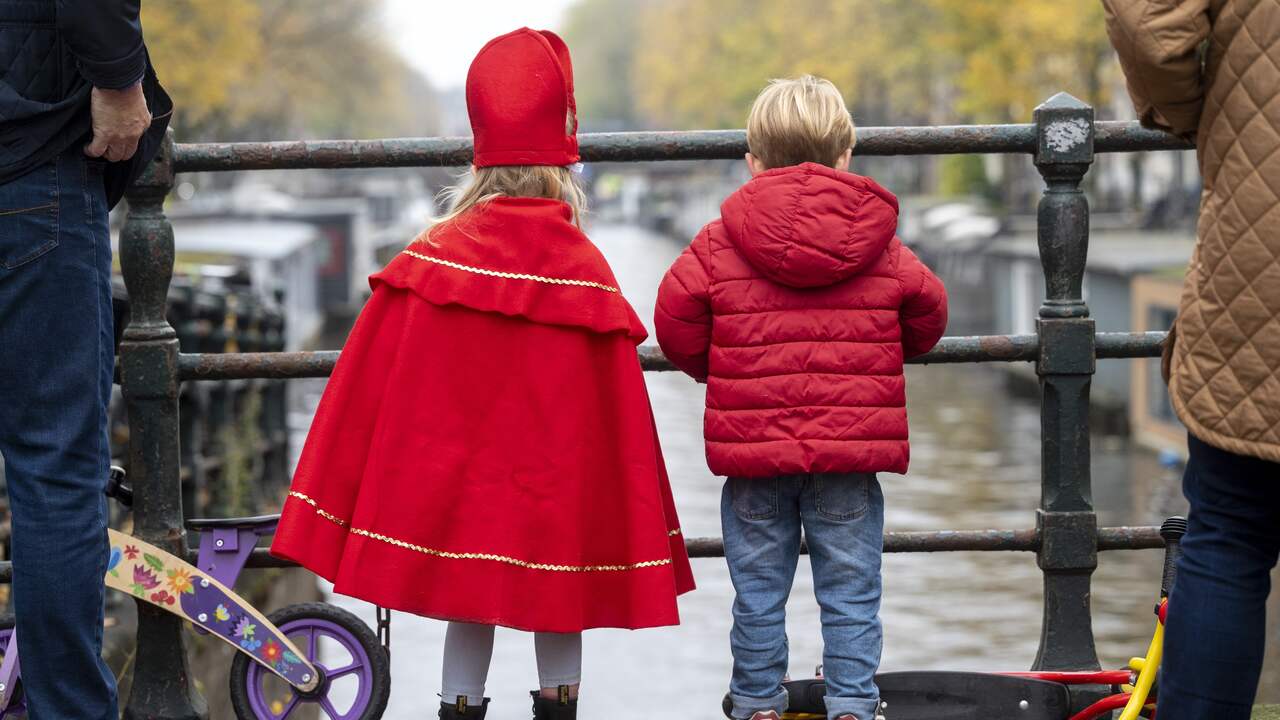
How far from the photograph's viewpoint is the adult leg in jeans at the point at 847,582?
324 centimetres

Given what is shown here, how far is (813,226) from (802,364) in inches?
9.7

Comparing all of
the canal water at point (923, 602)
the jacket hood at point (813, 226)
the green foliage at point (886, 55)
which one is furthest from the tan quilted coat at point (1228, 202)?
the green foliage at point (886, 55)

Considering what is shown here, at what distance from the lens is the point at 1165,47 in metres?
2.43

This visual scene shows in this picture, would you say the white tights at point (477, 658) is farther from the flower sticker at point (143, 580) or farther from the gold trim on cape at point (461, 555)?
the flower sticker at point (143, 580)

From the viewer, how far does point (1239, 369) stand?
2.38 m

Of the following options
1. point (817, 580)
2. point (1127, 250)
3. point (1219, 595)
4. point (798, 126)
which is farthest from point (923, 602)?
point (1127, 250)

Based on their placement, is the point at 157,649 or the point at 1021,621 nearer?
the point at 157,649

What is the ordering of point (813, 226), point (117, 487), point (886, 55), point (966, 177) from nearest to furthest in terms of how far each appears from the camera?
point (813, 226)
point (117, 487)
point (886, 55)
point (966, 177)

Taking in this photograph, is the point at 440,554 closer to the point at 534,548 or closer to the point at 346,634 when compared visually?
the point at 534,548

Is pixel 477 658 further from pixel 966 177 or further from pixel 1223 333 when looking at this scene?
pixel 966 177

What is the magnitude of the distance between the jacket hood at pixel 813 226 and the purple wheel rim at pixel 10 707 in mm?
1600

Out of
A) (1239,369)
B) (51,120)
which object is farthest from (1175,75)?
(51,120)

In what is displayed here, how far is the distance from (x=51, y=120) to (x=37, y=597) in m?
0.76

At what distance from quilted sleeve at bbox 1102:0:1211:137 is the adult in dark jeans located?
4.80 ft
